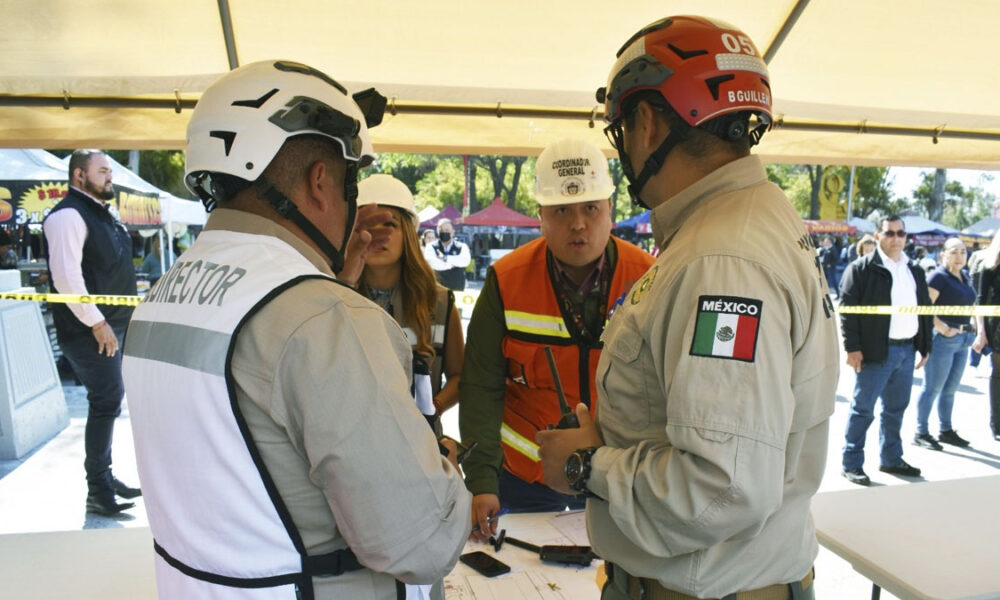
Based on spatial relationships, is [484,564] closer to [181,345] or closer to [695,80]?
[181,345]

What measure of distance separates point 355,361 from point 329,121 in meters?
0.50

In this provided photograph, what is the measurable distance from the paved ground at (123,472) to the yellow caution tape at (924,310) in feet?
4.10

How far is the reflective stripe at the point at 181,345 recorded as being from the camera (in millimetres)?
1064

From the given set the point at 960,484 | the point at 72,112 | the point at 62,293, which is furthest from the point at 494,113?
the point at 62,293

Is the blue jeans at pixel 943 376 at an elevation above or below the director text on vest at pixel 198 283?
below

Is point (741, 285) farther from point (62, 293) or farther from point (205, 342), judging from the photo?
point (62, 293)

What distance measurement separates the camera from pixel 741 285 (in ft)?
3.71

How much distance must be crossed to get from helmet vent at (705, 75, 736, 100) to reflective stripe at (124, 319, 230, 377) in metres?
1.03

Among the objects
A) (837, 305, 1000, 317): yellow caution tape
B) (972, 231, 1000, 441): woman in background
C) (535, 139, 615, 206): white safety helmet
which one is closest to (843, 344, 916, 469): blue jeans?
(837, 305, 1000, 317): yellow caution tape

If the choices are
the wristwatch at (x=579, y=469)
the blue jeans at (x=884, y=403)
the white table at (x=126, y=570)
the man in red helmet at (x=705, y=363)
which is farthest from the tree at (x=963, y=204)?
the wristwatch at (x=579, y=469)

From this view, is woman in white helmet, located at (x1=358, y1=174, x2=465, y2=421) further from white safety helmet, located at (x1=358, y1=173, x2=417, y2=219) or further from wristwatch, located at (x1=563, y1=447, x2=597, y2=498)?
wristwatch, located at (x1=563, y1=447, x2=597, y2=498)

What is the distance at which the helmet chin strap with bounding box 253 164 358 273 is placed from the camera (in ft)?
4.08

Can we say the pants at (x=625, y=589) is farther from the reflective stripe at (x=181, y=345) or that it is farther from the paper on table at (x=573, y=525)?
the reflective stripe at (x=181, y=345)

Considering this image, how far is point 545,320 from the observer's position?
2641mm
